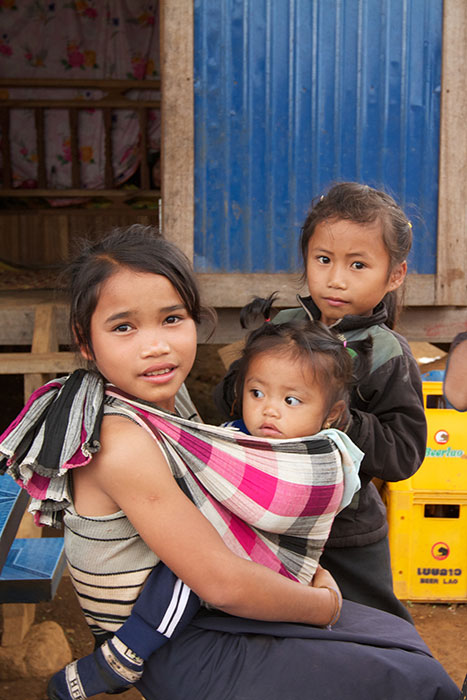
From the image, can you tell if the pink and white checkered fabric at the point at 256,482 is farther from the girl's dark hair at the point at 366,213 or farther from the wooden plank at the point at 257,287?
the wooden plank at the point at 257,287

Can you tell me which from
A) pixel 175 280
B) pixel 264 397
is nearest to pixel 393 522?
pixel 264 397

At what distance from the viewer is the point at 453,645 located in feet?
11.0

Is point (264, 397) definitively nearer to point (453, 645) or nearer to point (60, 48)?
point (453, 645)

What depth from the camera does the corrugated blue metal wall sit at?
413 centimetres

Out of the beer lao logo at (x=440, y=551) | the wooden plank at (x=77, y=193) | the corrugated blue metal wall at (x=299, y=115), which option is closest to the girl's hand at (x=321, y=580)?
the beer lao logo at (x=440, y=551)

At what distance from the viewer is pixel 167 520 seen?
1375 millimetres

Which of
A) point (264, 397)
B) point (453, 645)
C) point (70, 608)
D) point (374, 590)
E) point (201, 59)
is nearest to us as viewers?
point (264, 397)

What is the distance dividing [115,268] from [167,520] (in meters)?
0.52

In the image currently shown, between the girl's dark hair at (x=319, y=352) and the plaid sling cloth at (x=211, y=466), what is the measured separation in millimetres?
201

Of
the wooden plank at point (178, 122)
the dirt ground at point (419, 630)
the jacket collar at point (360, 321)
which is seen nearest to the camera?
the jacket collar at point (360, 321)

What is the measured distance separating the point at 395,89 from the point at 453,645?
9.69 feet

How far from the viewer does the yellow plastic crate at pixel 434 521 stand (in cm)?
365

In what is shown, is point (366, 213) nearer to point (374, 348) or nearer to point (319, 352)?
point (374, 348)

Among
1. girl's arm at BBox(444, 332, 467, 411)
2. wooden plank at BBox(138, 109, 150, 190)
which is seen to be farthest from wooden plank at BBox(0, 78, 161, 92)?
girl's arm at BBox(444, 332, 467, 411)
